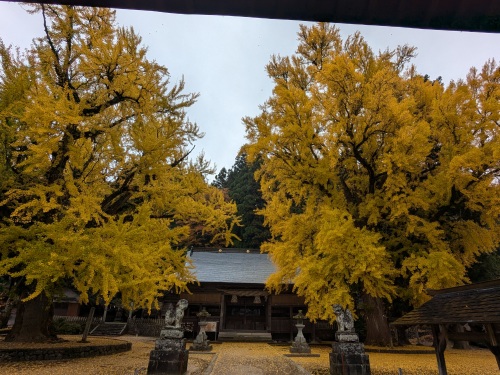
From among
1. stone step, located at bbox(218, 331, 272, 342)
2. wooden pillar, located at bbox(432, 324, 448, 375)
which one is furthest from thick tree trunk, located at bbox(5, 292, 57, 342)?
wooden pillar, located at bbox(432, 324, 448, 375)

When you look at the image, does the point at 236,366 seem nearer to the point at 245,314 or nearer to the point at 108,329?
the point at 245,314

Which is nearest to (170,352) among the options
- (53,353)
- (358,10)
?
(53,353)

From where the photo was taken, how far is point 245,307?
830 inches

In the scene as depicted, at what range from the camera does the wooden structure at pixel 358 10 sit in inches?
49.8

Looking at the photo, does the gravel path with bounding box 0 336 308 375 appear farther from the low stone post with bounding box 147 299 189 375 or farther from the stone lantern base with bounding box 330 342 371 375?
the stone lantern base with bounding box 330 342 371 375

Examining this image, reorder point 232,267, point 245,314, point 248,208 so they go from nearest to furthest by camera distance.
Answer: point 245,314
point 232,267
point 248,208

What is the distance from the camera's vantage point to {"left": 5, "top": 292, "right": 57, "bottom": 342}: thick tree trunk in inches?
406

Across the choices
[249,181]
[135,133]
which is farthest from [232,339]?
[249,181]

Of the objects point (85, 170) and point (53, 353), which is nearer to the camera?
point (53, 353)

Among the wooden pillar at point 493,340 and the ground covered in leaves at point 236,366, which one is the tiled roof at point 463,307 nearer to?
the wooden pillar at point 493,340

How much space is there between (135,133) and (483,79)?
586 inches

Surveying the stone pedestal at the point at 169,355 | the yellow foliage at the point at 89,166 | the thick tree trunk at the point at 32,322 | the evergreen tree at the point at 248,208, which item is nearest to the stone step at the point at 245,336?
the yellow foliage at the point at 89,166

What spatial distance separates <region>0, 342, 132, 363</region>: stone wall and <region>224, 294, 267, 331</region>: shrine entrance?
1012 cm

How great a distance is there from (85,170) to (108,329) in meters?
15.0
